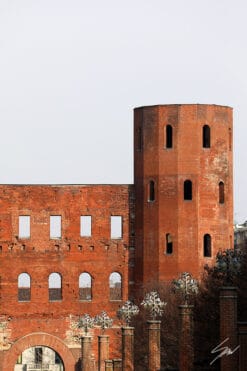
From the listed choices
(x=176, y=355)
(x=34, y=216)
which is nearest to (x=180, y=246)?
(x=34, y=216)

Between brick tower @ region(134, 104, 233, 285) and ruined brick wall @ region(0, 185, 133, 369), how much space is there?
1.86m

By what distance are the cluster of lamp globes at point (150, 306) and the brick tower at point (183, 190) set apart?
423cm

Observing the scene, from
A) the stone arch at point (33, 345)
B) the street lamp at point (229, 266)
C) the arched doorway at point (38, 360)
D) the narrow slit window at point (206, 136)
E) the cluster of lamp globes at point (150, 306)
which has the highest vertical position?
the narrow slit window at point (206, 136)

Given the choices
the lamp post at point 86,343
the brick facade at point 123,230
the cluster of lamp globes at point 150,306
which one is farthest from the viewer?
the brick facade at point 123,230

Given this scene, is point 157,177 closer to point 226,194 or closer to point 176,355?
point 226,194

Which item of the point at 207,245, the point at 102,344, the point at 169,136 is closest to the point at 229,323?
the point at 102,344

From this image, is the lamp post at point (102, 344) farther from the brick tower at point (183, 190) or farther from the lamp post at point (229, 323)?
the lamp post at point (229, 323)

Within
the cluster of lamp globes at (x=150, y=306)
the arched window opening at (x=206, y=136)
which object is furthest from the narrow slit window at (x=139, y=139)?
the cluster of lamp globes at (x=150, y=306)

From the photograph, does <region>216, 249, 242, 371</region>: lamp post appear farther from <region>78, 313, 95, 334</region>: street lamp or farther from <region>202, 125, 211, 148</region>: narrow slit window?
<region>202, 125, 211, 148</region>: narrow slit window

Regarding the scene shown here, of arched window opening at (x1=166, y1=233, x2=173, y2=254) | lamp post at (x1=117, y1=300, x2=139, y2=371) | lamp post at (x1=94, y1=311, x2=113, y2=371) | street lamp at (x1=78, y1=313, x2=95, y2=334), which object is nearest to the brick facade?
arched window opening at (x1=166, y1=233, x2=173, y2=254)

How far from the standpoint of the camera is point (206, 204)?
242 ft

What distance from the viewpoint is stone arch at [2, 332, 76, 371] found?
75062mm

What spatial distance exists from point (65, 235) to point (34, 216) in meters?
1.58

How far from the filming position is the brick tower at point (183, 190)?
2886 inches
